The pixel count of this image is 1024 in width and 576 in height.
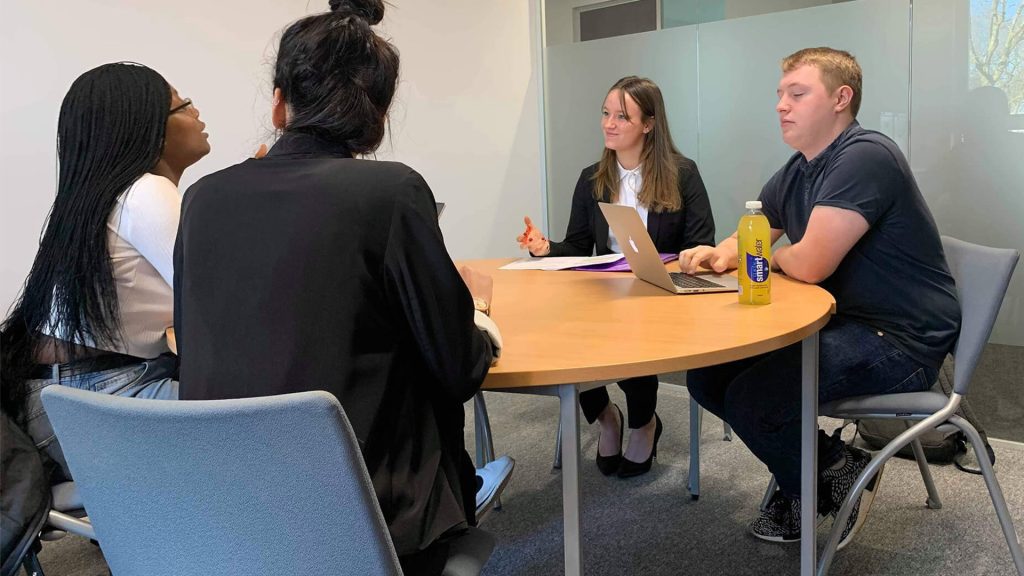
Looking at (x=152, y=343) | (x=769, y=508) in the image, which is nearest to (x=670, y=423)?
(x=769, y=508)

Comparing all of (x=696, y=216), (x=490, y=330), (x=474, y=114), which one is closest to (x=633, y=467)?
(x=696, y=216)

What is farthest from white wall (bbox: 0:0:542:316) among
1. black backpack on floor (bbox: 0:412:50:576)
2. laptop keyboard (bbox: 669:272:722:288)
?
laptop keyboard (bbox: 669:272:722:288)

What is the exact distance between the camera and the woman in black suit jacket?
2732mm

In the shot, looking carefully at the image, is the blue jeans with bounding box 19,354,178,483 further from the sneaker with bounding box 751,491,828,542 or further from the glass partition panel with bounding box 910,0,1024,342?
the glass partition panel with bounding box 910,0,1024,342

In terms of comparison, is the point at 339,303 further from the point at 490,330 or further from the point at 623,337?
the point at 623,337

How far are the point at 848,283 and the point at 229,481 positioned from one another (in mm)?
1532

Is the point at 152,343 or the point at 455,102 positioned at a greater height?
the point at 455,102

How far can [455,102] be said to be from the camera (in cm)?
386

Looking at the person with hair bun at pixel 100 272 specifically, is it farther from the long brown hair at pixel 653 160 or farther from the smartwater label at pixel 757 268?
the long brown hair at pixel 653 160

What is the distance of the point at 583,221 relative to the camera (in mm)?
2996

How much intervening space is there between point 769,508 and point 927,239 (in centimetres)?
84

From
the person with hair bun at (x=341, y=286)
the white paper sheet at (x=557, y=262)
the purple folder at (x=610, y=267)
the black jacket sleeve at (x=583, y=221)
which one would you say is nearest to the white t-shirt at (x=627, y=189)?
the black jacket sleeve at (x=583, y=221)

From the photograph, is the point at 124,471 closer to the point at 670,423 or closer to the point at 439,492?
the point at 439,492

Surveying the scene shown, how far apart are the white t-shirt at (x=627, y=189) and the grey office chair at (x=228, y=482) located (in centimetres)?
206
